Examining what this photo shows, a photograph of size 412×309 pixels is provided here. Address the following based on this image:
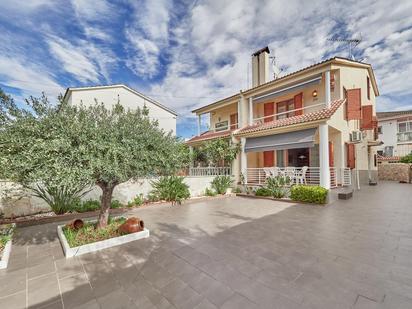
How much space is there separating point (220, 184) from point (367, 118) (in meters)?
12.2

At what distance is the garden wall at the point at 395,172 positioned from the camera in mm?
18984

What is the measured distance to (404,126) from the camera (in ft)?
87.9

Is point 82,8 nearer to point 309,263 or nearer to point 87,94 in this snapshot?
point 309,263

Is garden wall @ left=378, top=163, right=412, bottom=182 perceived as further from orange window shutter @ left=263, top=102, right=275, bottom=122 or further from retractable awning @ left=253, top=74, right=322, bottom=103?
retractable awning @ left=253, top=74, right=322, bottom=103

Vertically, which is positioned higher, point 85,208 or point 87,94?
point 87,94

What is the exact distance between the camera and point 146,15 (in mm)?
9492

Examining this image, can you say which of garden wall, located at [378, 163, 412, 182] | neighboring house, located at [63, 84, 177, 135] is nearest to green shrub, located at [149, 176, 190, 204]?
neighboring house, located at [63, 84, 177, 135]

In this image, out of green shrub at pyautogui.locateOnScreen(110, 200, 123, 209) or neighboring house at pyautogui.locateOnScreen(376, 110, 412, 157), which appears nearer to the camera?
green shrub at pyautogui.locateOnScreen(110, 200, 123, 209)

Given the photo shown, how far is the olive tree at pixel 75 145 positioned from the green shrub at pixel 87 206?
158 inches

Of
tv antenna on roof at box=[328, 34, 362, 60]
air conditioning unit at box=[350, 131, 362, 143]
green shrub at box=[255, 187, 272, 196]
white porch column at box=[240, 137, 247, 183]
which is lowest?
green shrub at box=[255, 187, 272, 196]

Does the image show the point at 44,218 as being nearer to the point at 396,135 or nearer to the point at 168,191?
the point at 168,191

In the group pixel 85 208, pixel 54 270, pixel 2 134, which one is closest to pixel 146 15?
pixel 2 134

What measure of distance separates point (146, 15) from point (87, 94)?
533 inches

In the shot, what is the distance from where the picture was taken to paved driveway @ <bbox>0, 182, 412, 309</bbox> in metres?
2.84
